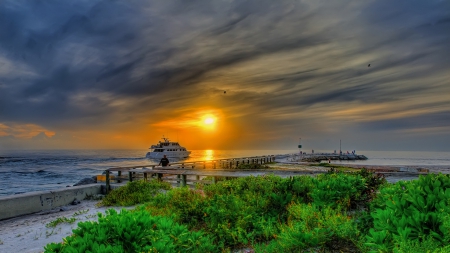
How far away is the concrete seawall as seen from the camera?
31.4 ft

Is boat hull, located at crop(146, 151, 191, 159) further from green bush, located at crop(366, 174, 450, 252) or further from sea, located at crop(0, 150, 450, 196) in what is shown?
green bush, located at crop(366, 174, 450, 252)

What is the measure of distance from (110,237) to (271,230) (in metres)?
3.00

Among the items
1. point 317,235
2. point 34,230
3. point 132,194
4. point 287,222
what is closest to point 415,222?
point 317,235

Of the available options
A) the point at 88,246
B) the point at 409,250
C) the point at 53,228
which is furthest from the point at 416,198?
the point at 53,228

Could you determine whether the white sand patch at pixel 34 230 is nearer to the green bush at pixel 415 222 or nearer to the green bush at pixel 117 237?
the green bush at pixel 117 237

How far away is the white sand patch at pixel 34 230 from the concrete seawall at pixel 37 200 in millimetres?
274

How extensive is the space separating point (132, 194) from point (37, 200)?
3487 millimetres

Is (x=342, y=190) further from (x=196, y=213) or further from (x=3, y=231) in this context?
(x=3, y=231)

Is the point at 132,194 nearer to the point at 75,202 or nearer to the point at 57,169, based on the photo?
the point at 75,202

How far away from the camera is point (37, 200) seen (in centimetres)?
1055

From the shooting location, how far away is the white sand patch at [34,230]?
6.72m

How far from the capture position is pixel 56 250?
2.89 metres

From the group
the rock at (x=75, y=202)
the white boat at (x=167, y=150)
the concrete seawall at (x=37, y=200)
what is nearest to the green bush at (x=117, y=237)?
the concrete seawall at (x=37, y=200)

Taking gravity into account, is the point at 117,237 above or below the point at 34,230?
above
